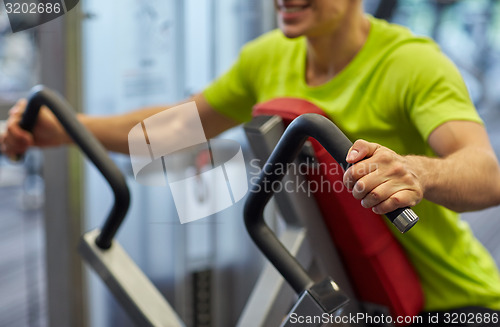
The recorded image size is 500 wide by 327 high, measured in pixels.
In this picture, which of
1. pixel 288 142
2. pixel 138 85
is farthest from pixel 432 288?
pixel 138 85

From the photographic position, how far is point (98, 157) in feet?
3.49

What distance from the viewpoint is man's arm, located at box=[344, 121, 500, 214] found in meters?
0.65

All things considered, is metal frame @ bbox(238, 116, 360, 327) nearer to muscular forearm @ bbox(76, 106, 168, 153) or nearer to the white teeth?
the white teeth

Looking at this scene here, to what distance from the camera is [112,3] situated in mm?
1756

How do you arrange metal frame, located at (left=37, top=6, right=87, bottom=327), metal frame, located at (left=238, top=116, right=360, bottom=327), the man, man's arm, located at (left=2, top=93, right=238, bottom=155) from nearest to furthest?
the man → metal frame, located at (left=238, top=116, right=360, bottom=327) → man's arm, located at (left=2, top=93, right=238, bottom=155) → metal frame, located at (left=37, top=6, right=87, bottom=327)

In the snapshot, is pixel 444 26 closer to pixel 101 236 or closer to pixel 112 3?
pixel 112 3

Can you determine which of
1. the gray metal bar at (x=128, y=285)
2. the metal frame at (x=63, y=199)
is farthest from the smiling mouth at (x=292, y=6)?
the metal frame at (x=63, y=199)

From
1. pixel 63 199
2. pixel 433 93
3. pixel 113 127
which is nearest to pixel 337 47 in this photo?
pixel 433 93

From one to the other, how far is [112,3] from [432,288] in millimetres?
1252

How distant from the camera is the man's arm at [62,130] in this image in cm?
126

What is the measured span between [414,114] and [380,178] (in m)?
0.29

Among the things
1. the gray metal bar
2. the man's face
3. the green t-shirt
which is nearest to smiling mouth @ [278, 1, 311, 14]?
the man's face

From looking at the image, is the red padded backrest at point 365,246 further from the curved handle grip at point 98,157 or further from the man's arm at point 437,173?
the curved handle grip at point 98,157

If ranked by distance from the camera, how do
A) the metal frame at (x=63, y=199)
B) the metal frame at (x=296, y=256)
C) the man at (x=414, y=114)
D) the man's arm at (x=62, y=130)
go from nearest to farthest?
the man at (x=414, y=114) < the metal frame at (x=296, y=256) < the man's arm at (x=62, y=130) < the metal frame at (x=63, y=199)
